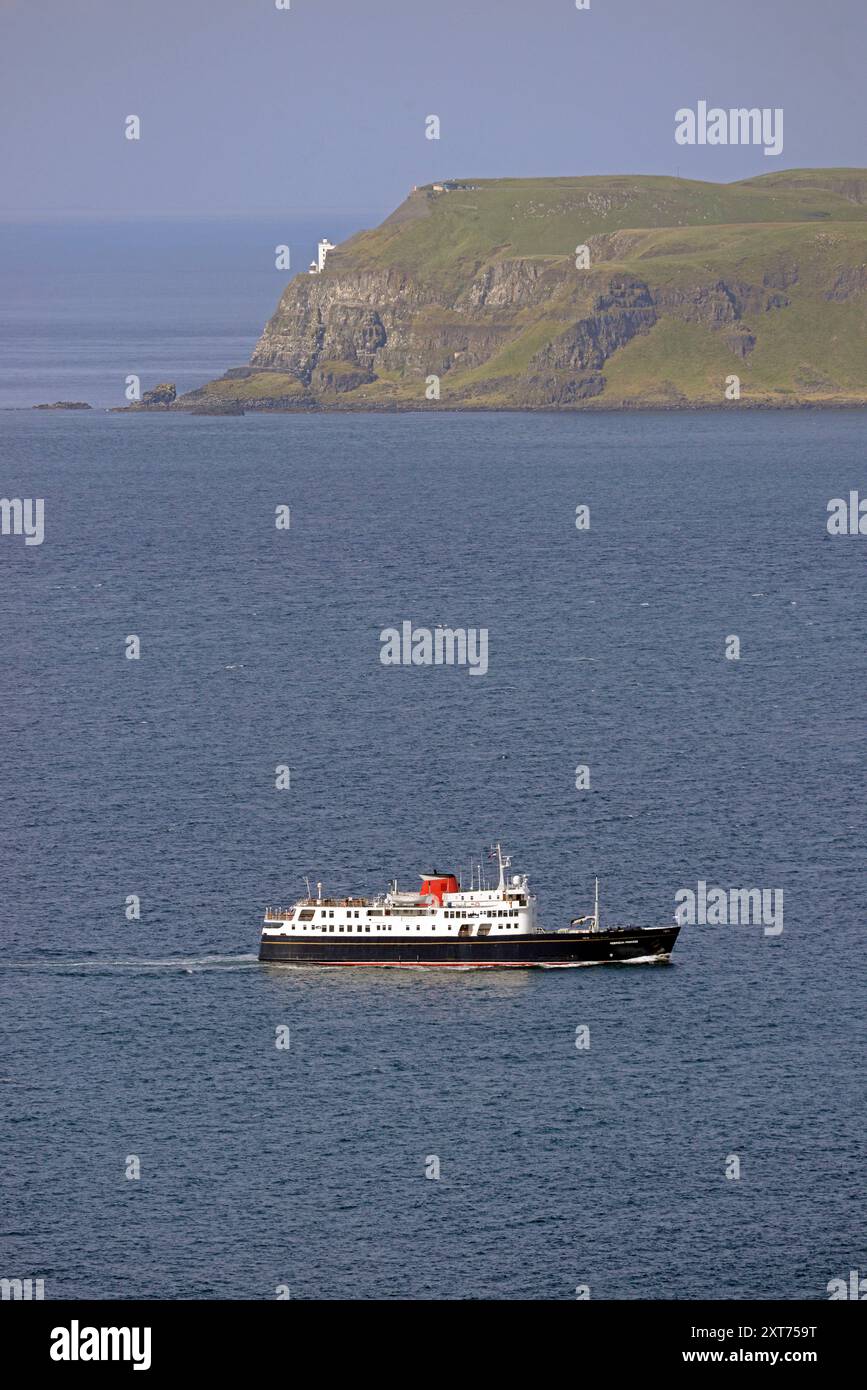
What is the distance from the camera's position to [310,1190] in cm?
12194

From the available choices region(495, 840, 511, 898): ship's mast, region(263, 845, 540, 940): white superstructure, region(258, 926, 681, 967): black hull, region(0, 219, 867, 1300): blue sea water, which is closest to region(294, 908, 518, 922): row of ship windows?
region(263, 845, 540, 940): white superstructure

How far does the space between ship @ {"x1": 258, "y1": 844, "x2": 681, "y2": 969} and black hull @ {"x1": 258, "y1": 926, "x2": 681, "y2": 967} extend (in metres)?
0.06

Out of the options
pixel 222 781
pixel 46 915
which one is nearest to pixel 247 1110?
pixel 46 915

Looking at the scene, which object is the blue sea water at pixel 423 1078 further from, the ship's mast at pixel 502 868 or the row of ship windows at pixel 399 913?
the row of ship windows at pixel 399 913

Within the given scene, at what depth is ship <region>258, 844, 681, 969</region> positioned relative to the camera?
15338 centimetres

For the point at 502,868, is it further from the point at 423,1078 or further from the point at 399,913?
the point at 423,1078

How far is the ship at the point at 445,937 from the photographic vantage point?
6038 inches

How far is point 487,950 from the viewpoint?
154m

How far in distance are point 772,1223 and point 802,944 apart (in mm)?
39643

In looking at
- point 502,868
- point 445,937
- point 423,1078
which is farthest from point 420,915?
point 423,1078

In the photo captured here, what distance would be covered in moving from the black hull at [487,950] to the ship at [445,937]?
6 centimetres

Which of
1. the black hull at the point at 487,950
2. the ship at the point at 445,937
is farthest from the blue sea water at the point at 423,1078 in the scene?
the ship at the point at 445,937

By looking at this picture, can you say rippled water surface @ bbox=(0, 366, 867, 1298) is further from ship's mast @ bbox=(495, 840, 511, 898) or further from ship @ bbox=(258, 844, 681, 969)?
ship's mast @ bbox=(495, 840, 511, 898)
